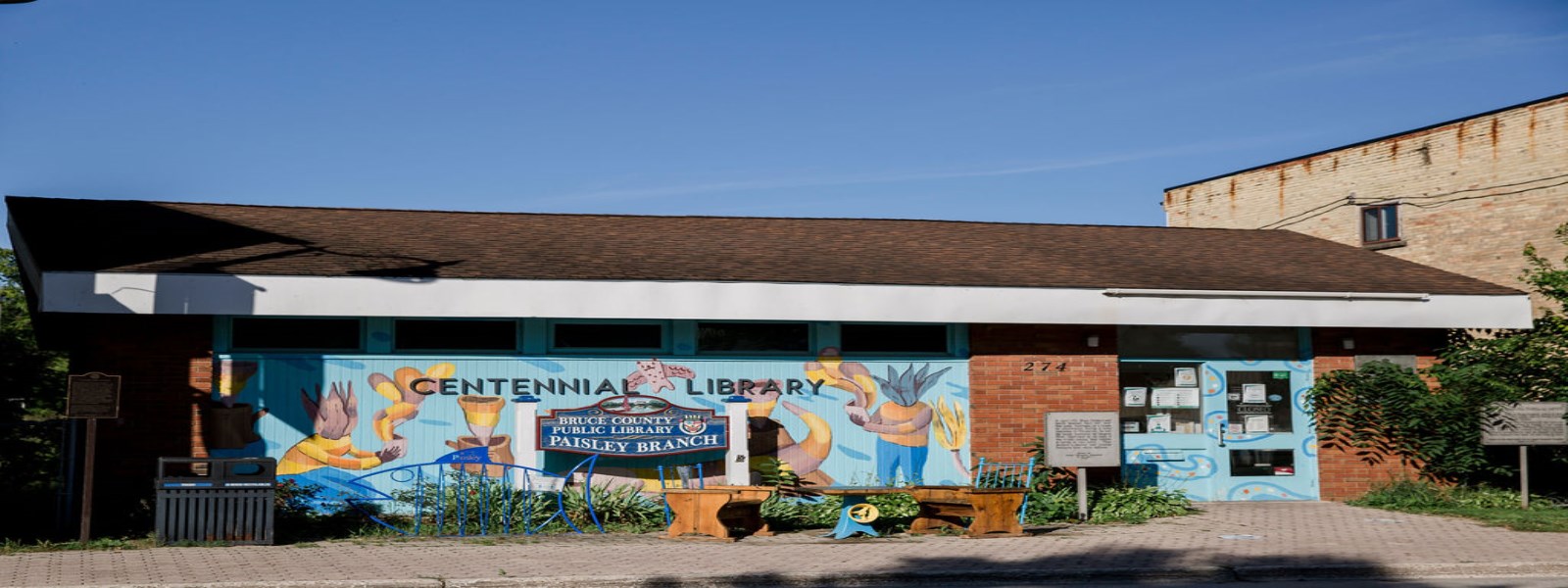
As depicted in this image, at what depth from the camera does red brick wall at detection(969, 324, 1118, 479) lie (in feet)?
55.8

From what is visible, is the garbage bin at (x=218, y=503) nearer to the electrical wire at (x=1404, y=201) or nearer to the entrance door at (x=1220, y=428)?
the entrance door at (x=1220, y=428)

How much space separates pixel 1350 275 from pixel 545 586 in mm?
12957

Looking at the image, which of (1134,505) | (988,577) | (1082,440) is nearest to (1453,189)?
(1134,505)

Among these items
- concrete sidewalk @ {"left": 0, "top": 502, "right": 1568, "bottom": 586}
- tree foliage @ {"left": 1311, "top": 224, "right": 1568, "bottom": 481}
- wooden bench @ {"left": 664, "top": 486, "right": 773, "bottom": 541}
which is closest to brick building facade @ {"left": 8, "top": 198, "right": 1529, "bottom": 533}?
tree foliage @ {"left": 1311, "top": 224, "right": 1568, "bottom": 481}

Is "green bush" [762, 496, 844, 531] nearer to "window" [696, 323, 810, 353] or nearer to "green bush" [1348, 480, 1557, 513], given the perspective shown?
"window" [696, 323, 810, 353]

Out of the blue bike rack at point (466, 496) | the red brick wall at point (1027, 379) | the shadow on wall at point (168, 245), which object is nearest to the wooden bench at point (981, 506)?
the red brick wall at point (1027, 379)

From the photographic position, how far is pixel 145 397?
1479cm

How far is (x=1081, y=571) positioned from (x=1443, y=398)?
824 cm

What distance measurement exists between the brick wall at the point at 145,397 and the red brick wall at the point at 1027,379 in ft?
28.3

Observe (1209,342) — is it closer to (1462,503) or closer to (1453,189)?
(1462,503)

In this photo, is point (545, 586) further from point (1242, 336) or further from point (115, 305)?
point (1242, 336)

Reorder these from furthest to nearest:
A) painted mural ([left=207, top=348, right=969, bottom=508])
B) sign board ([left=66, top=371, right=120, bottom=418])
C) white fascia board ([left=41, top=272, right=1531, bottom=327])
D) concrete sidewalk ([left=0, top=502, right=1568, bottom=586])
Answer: painted mural ([left=207, top=348, right=969, bottom=508]), white fascia board ([left=41, top=272, right=1531, bottom=327]), sign board ([left=66, top=371, right=120, bottom=418]), concrete sidewalk ([left=0, top=502, right=1568, bottom=586])

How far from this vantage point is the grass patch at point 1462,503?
51.9ft

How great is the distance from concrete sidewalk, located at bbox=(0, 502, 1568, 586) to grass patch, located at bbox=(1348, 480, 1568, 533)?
123 cm
